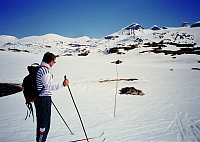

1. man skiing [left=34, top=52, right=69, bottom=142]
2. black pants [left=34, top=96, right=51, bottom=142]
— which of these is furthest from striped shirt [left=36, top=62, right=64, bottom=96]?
black pants [left=34, top=96, right=51, bottom=142]

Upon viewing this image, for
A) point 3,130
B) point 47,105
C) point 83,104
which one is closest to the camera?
point 47,105

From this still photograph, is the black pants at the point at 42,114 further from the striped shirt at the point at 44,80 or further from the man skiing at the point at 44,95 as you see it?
the striped shirt at the point at 44,80

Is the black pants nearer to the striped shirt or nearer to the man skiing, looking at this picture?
the man skiing

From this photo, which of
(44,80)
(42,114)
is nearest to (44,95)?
(44,80)

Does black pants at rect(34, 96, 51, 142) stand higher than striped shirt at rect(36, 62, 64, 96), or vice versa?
striped shirt at rect(36, 62, 64, 96)

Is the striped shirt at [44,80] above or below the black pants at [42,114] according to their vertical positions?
above

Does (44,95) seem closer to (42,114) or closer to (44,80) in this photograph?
(44,80)

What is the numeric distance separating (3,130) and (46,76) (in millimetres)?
3684

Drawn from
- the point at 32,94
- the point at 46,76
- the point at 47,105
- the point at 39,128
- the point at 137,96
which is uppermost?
the point at 46,76

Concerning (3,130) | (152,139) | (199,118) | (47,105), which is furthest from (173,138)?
(3,130)

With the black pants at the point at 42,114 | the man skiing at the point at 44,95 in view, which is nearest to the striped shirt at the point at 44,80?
the man skiing at the point at 44,95

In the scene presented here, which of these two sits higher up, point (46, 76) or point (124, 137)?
point (46, 76)

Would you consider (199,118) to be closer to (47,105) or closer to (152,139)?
(152,139)

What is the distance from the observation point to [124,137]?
3.63 metres
